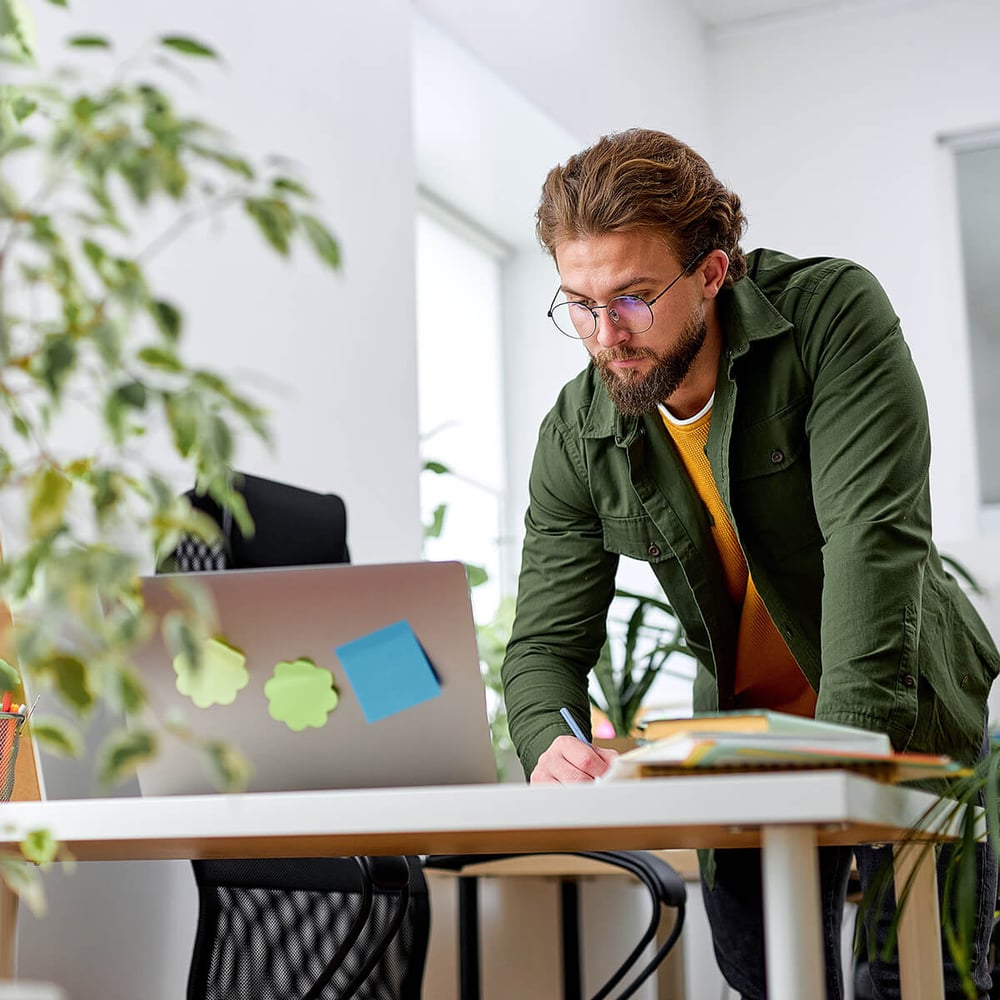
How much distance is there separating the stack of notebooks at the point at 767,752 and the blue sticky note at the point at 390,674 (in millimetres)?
295

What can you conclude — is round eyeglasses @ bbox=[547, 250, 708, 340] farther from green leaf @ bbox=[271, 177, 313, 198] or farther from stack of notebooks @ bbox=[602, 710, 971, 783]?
green leaf @ bbox=[271, 177, 313, 198]

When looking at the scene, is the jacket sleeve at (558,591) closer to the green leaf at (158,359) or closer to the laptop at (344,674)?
the laptop at (344,674)

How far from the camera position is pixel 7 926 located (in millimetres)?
1365

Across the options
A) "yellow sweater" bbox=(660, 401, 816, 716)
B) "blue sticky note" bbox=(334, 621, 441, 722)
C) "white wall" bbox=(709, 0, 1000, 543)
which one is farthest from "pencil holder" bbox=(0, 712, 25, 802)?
"white wall" bbox=(709, 0, 1000, 543)

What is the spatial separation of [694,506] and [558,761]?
50 centimetres

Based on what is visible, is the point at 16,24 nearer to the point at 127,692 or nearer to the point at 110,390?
the point at 110,390

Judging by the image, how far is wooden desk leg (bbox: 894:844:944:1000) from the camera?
1.45 meters

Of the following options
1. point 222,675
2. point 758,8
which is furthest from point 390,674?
point 758,8

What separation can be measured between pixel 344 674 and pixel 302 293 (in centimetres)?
171

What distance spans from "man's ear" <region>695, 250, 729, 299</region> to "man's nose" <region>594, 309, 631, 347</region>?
0.17 meters

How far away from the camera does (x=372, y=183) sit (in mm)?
3090

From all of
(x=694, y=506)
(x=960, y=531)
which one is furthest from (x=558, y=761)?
(x=960, y=531)

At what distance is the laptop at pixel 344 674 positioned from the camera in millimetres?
1180

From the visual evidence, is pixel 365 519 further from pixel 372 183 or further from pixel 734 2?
pixel 734 2
